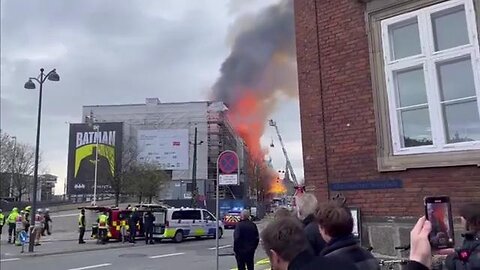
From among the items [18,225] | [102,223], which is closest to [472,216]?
[102,223]

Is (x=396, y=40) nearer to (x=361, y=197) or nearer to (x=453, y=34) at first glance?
(x=453, y=34)

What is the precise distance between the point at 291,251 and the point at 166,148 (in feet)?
227

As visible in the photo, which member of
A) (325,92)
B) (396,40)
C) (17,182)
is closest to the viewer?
(396,40)

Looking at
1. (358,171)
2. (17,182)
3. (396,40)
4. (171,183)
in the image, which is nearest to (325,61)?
(396,40)

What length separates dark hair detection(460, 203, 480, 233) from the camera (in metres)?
3.24

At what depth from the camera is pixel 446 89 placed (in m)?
6.27

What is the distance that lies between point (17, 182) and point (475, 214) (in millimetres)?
61229

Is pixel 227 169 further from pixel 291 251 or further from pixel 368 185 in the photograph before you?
pixel 291 251

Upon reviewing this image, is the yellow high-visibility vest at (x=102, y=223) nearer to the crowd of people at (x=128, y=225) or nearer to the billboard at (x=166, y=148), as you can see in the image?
the crowd of people at (x=128, y=225)

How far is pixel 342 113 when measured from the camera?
7.21 metres

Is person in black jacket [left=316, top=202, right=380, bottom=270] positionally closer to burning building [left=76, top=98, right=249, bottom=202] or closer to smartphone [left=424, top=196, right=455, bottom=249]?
smartphone [left=424, top=196, right=455, bottom=249]

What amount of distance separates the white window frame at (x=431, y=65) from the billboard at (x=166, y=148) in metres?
63.4

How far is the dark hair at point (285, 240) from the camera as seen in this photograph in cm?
243

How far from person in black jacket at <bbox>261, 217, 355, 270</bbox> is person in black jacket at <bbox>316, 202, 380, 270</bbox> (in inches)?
14.0
